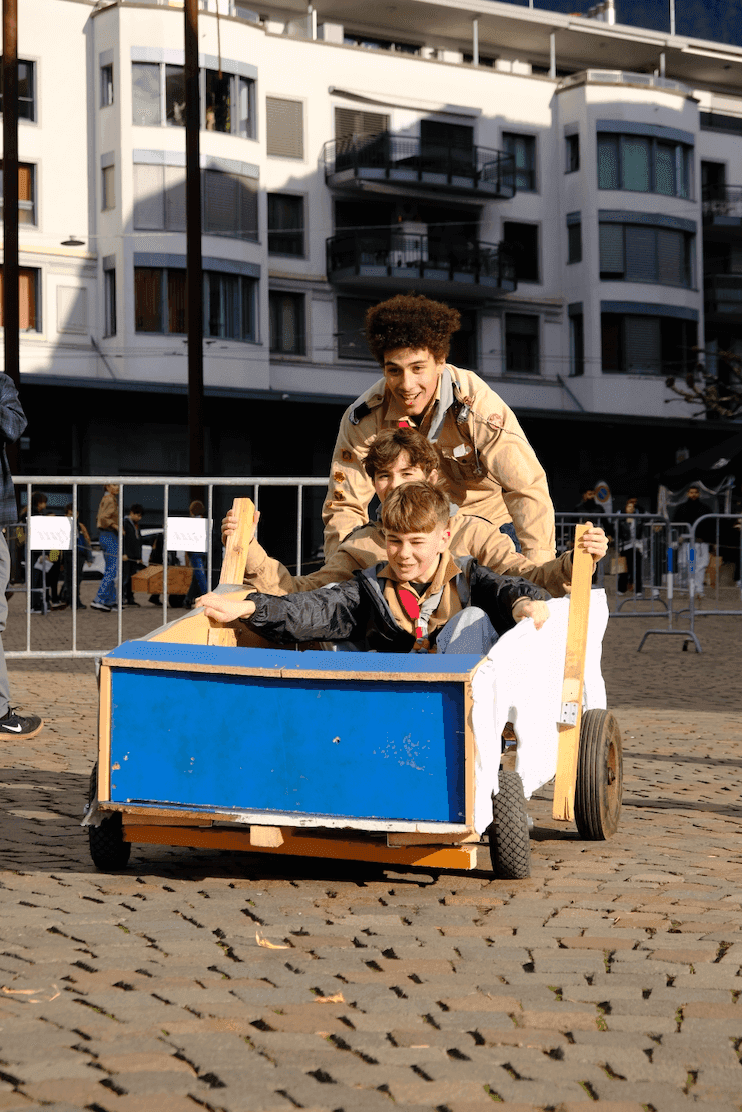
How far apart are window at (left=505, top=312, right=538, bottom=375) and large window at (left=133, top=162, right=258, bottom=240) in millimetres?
9084

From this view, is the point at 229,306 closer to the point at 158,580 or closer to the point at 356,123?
the point at 356,123

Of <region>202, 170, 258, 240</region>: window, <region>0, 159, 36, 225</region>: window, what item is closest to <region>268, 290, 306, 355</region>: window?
<region>202, 170, 258, 240</region>: window

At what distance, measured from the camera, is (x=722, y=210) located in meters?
48.9

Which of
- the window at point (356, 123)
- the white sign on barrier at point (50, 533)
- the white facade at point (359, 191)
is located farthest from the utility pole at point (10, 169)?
the window at point (356, 123)

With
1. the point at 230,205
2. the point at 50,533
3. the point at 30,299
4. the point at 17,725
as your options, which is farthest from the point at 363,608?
the point at 230,205

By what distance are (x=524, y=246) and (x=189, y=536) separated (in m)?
34.8

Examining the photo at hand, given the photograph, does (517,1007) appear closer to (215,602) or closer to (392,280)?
(215,602)

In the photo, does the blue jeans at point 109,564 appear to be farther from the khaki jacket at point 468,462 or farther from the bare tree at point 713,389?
the bare tree at point 713,389

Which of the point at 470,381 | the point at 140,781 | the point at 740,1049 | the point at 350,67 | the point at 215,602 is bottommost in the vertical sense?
the point at 740,1049

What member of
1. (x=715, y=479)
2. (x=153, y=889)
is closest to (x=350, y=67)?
(x=715, y=479)

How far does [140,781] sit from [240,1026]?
4.68ft

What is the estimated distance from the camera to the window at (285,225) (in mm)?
41406

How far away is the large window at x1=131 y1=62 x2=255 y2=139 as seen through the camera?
38.2 m

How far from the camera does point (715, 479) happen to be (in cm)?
3331
